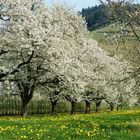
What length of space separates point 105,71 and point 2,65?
25834 millimetres

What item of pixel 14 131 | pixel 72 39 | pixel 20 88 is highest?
pixel 72 39

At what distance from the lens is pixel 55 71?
3759cm

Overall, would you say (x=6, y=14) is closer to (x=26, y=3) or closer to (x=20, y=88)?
(x=26, y=3)

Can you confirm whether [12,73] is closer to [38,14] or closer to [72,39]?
[38,14]

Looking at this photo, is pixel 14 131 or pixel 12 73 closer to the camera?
pixel 14 131

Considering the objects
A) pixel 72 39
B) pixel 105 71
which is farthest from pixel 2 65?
pixel 105 71

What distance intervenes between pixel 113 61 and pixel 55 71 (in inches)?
1274

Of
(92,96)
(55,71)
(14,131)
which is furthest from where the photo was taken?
(92,96)

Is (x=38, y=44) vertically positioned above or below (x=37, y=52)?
above

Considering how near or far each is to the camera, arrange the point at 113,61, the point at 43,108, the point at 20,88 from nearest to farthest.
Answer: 1. the point at 20,88
2. the point at 113,61
3. the point at 43,108

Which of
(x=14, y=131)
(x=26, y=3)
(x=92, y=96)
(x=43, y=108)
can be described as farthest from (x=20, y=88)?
(x=43, y=108)

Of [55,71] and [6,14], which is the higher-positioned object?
[6,14]

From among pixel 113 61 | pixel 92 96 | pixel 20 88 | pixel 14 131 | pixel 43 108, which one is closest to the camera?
pixel 14 131

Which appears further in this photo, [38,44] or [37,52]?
[37,52]
